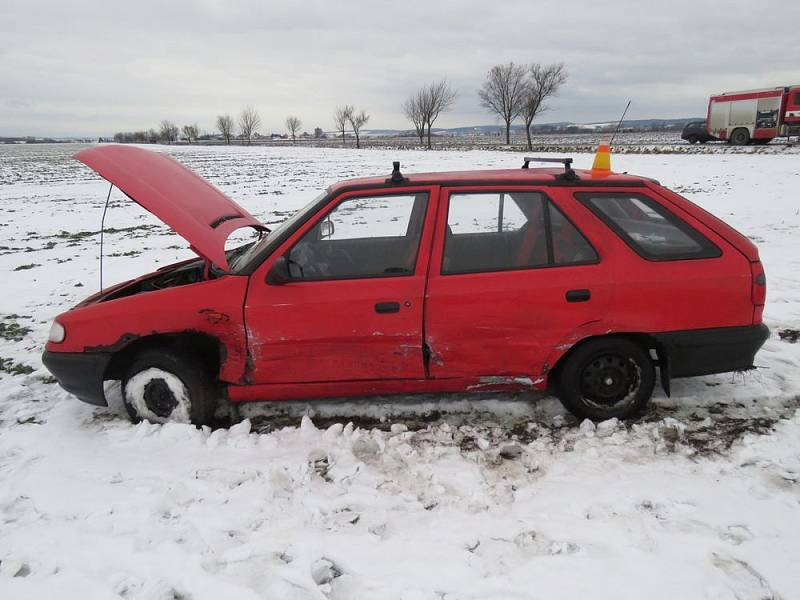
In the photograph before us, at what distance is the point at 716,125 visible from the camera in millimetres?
31609

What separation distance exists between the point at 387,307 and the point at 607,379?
156 cm

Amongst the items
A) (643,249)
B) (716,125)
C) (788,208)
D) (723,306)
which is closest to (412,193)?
(643,249)

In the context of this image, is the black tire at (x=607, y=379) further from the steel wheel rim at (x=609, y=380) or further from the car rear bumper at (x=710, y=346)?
the car rear bumper at (x=710, y=346)

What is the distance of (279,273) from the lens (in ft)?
10.6

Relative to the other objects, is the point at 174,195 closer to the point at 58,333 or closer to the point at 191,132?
the point at 58,333

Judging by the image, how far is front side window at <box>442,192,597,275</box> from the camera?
10.9 ft

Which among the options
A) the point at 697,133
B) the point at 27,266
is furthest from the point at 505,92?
the point at 27,266

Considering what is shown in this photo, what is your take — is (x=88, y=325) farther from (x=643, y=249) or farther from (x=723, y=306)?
(x=723, y=306)

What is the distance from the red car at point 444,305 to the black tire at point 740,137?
111ft

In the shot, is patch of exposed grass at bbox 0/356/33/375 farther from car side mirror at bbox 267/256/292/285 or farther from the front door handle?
the front door handle

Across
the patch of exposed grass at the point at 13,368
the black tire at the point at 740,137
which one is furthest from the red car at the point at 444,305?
the black tire at the point at 740,137

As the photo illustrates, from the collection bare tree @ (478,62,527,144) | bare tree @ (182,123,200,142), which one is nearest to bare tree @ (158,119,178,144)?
bare tree @ (182,123,200,142)

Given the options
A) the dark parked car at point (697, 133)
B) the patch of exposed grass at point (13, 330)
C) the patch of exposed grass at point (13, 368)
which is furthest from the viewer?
the dark parked car at point (697, 133)

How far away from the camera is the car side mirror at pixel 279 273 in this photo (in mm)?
3221
